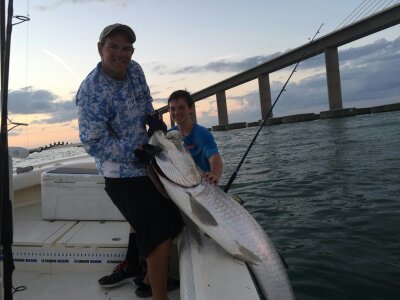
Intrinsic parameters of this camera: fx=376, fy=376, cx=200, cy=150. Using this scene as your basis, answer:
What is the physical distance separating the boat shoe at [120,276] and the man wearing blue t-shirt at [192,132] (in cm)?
116

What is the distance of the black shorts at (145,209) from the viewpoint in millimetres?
2838

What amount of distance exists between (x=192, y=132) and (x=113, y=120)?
44.6 inches

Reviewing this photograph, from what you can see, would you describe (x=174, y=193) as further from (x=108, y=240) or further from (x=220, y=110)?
(x=220, y=110)

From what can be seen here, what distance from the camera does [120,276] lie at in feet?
10.9

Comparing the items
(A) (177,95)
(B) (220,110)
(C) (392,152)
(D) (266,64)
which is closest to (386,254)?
(A) (177,95)

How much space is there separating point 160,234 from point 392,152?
38.7 feet

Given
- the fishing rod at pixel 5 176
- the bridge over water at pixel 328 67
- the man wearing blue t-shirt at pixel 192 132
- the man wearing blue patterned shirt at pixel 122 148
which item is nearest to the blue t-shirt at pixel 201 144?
the man wearing blue t-shirt at pixel 192 132

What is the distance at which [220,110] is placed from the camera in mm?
72750

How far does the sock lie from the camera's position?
3.41 meters

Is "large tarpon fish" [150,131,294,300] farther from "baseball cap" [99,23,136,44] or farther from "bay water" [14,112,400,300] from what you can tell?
"bay water" [14,112,400,300]

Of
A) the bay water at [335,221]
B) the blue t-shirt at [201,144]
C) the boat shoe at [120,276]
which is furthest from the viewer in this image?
the bay water at [335,221]

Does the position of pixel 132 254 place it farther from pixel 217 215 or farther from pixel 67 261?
pixel 217 215

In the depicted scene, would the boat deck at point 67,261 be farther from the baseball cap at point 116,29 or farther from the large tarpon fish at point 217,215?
the baseball cap at point 116,29

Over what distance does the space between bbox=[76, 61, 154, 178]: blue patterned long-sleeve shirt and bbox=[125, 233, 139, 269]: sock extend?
0.80m
